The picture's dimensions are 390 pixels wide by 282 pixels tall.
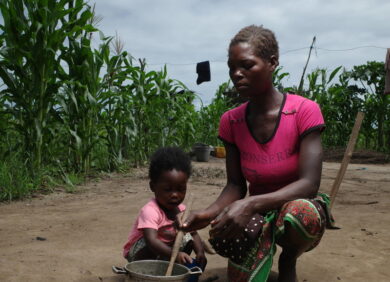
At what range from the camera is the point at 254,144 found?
1739 mm

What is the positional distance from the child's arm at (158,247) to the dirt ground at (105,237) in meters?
0.36

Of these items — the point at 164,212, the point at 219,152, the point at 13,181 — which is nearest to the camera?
the point at 164,212

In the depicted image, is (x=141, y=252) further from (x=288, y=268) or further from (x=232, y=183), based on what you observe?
(x=288, y=268)

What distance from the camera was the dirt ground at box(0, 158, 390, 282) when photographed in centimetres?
198

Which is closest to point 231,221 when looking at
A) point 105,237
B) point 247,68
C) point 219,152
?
point 247,68

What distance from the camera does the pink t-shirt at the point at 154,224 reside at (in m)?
1.74

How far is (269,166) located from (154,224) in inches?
20.7

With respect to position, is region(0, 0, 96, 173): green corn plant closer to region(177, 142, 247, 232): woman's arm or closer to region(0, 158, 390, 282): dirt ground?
region(0, 158, 390, 282): dirt ground

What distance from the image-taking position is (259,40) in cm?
159

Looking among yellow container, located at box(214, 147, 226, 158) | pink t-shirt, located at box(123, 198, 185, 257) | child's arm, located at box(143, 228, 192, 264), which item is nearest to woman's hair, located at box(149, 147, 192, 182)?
pink t-shirt, located at box(123, 198, 185, 257)

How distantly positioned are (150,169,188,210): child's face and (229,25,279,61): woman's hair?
0.58m

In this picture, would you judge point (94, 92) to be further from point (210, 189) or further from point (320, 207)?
point (320, 207)

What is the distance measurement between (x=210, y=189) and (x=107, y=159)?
1.64 m

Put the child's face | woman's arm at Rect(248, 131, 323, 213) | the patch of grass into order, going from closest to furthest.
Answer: woman's arm at Rect(248, 131, 323, 213) < the child's face < the patch of grass
